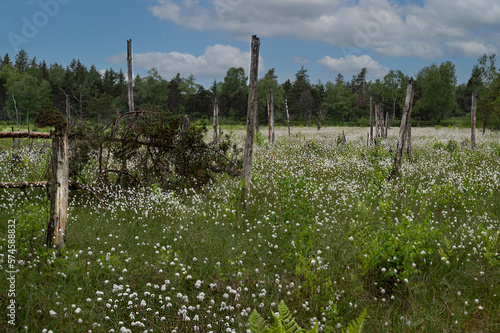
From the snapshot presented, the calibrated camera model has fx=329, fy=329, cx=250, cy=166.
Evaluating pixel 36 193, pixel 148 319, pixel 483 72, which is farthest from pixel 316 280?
pixel 483 72

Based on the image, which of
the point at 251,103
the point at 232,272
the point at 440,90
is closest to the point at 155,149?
the point at 251,103

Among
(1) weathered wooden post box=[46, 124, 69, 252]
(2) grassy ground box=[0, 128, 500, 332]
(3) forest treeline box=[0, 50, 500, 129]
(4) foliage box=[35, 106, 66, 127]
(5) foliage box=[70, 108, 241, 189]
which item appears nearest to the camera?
(2) grassy ground box=[0, 128, 500, 332]

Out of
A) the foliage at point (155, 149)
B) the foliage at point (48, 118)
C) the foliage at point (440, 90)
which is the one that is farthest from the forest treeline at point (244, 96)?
the foliage at point (155, 149)

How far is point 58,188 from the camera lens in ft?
16.6

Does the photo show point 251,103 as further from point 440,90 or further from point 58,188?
point 440,90

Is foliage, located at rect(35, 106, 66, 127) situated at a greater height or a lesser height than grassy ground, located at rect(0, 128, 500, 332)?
greater

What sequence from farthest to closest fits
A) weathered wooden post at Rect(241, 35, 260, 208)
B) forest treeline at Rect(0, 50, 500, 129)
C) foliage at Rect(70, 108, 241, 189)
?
1. forest treeline at Rect(0, 50, 500, 129)
2. foliage at Rect(70, 108, 241, 189)
3. weathered wooden post at Rect(241, 35, 260, 208)

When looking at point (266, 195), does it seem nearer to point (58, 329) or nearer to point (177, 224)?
point (177, 224)

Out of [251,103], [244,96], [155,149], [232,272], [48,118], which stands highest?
[244,96]

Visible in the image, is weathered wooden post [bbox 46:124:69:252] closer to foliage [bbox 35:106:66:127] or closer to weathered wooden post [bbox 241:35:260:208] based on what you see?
weathered wooden post [bbox 241:35:260:208]

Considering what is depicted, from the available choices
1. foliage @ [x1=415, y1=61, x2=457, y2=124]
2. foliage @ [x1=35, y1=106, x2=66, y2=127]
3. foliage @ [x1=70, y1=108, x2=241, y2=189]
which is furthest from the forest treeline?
foliage @ [x1=70, y1=108, x2=241, y2=189]

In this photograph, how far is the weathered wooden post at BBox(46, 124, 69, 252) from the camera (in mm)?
5039

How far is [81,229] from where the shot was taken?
607cm

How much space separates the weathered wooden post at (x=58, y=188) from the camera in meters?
5.04
